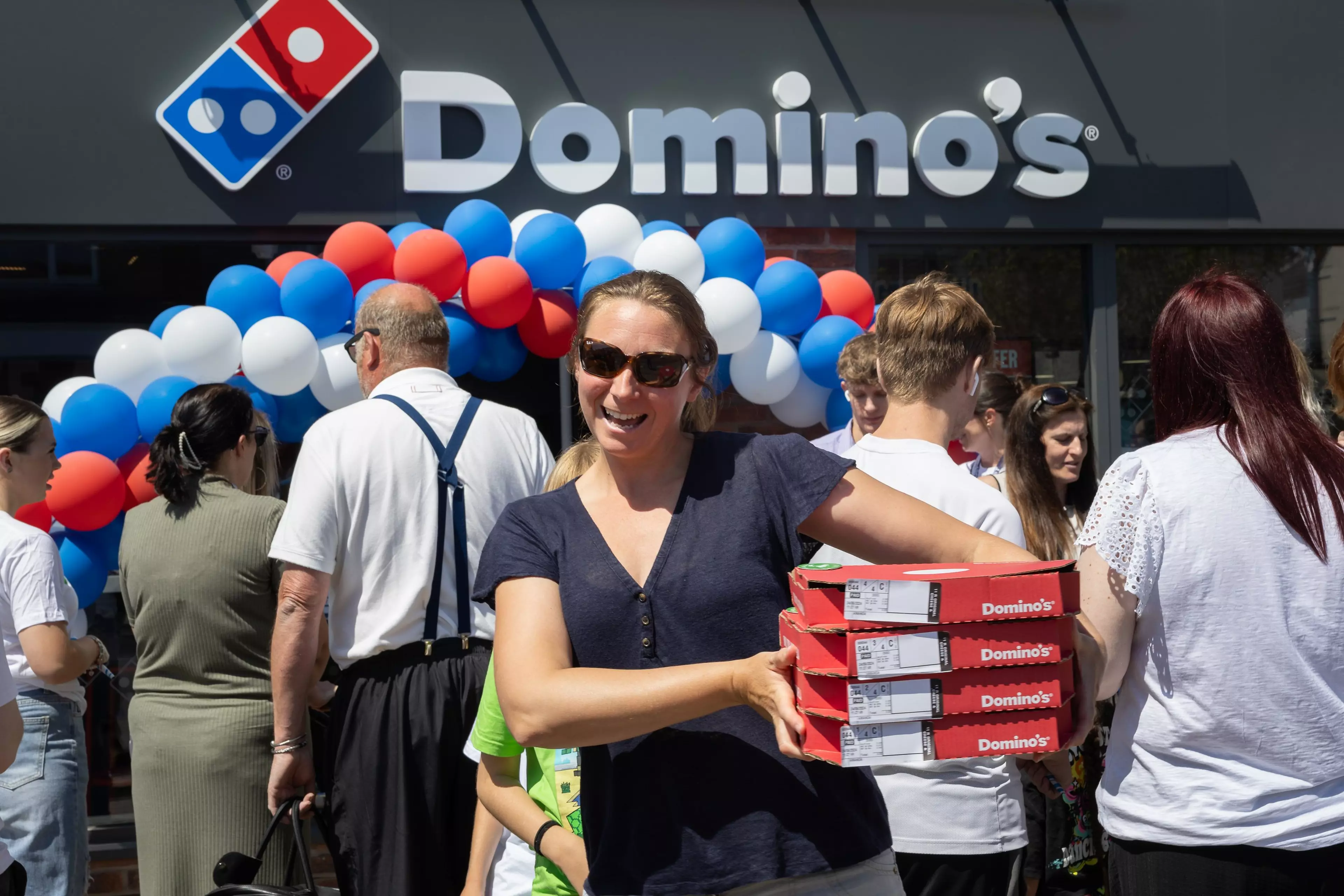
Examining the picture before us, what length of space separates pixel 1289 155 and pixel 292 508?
523 cm

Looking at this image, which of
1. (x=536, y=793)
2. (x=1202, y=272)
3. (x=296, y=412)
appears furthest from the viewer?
(x=1202, y=272)

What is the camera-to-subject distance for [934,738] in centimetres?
151

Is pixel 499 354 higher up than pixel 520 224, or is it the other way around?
pixel 520 224

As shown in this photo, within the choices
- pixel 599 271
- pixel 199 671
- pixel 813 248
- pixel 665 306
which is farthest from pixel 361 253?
pixel 665 306

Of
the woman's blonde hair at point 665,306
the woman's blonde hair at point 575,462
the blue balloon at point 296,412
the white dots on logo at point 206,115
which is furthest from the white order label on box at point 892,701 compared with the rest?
the white dots on logo at point 206,115

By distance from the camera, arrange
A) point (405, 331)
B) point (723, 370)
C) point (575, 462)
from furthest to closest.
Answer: point (723, 370) → point (405, 331) → point (575, 462)

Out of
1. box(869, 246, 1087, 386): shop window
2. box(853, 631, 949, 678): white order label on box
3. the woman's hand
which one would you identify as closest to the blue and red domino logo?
box(869, 246, 1087, 386): shop window

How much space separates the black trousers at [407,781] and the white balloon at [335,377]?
1360 millimetres

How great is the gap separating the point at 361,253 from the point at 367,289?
0.17 m

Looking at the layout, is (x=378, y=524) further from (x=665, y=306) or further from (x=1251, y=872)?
(x=1251, y=872)

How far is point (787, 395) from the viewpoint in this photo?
4785 mm

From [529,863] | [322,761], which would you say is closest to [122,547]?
[322,761]

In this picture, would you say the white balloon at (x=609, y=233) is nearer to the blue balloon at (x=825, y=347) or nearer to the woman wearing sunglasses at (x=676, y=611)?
the blue balloon at (x=825, y=347)

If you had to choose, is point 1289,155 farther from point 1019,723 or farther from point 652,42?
point 1019,723
